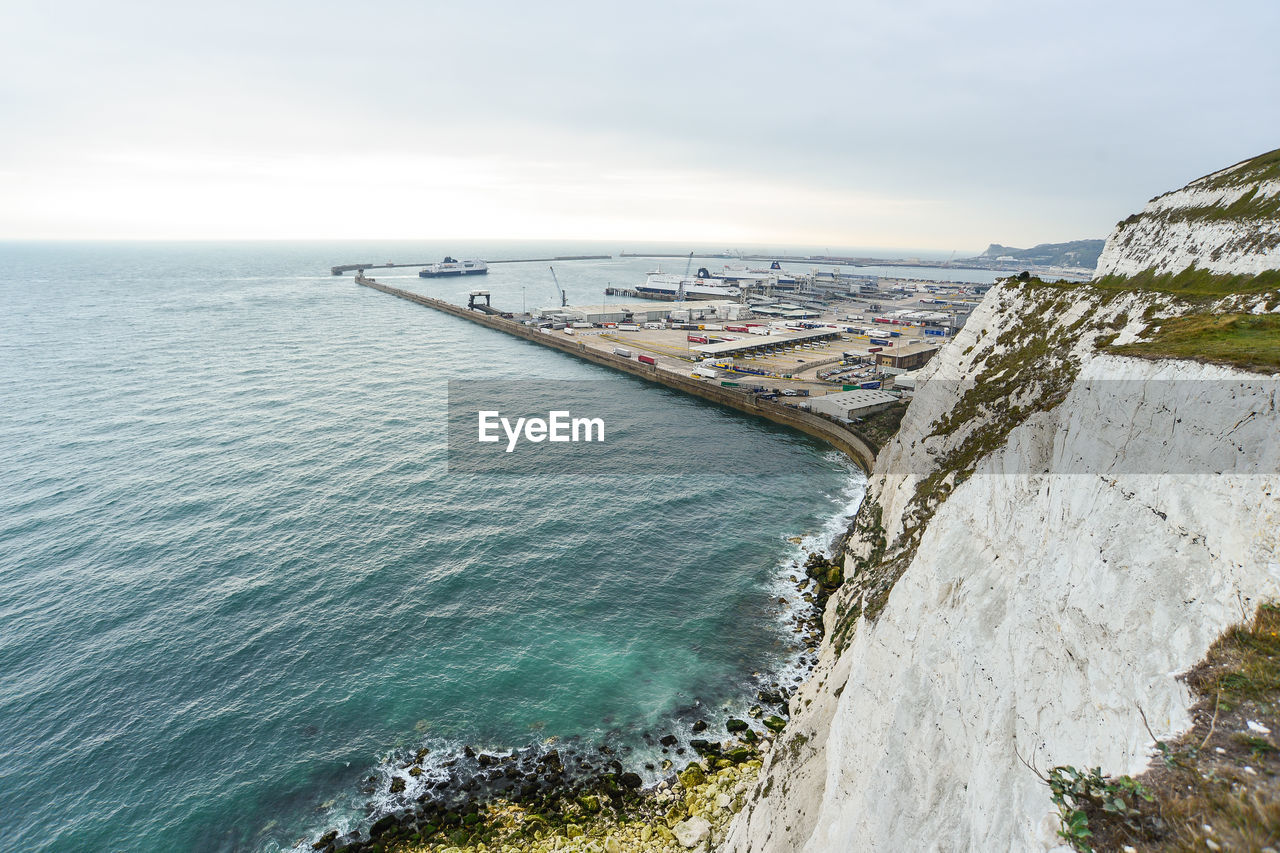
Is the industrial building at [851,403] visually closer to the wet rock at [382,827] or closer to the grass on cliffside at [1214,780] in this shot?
the wet rock at [382,827]

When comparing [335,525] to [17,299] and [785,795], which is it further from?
[17,299]

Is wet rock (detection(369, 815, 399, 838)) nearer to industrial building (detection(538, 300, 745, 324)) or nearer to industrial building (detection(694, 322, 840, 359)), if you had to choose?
industrial building (detection(694, 322, 840, 359))

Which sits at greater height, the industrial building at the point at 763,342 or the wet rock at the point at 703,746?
the industrial building at the point at 763,342

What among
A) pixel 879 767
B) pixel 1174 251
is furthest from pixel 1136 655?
pixel 1174 251

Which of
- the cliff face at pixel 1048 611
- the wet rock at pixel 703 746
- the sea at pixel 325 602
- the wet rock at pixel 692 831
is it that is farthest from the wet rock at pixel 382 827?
the cliff face at pixel 1048 611

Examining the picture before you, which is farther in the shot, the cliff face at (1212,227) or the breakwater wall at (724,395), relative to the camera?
the breakwater wall at (724,395)
